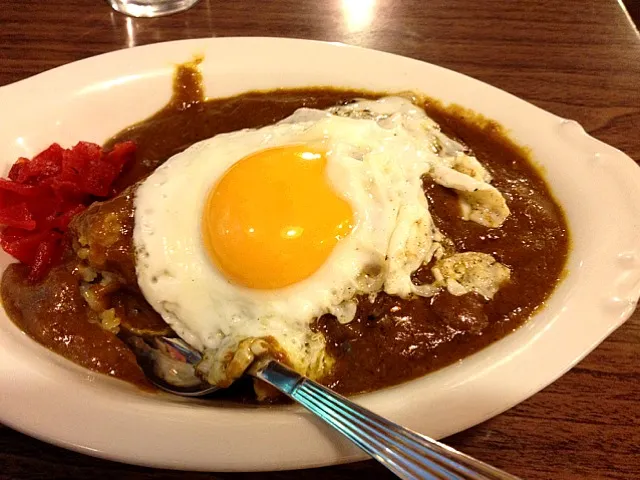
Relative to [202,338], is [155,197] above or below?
above

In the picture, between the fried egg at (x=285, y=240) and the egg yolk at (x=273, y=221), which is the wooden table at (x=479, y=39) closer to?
the fried egg at (x=285, y=240)

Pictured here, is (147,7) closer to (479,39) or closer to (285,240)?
(479,39)

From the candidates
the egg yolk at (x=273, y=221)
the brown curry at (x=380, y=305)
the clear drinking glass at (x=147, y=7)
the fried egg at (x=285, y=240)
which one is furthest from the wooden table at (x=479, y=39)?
the egg yolk at (x=273, y=221)

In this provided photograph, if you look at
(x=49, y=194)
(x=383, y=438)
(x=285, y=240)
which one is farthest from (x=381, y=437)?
(x=49, y=194)

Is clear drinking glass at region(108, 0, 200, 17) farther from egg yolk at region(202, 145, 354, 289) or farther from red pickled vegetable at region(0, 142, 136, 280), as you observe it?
egg yolk at region(202, 145, 354, 289)

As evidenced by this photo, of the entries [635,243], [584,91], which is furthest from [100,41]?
[635,243]

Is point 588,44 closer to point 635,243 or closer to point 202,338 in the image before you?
point 635,243
